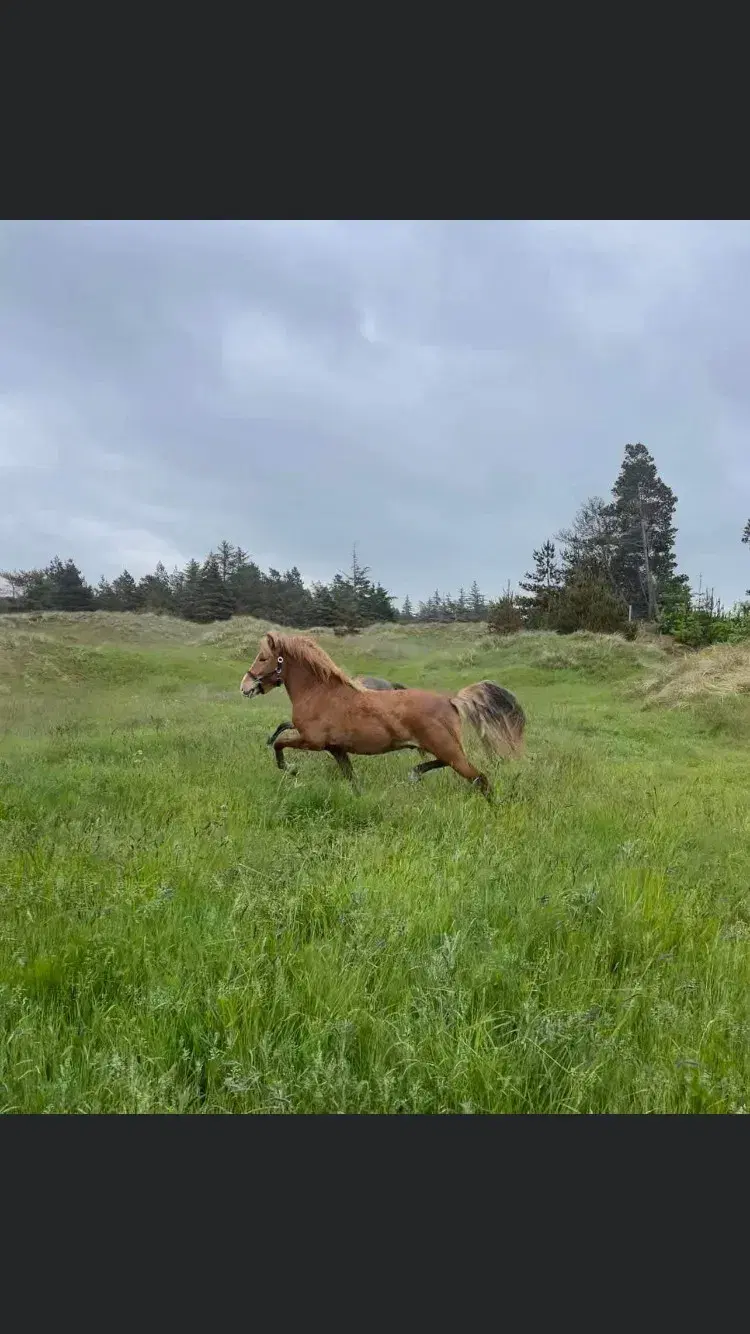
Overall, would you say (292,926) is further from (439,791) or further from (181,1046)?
(439,791)

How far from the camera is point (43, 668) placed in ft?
17.5

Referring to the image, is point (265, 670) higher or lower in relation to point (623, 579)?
lower

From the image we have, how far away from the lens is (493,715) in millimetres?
5223

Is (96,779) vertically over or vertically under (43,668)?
under

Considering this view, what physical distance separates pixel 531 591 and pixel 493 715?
4.24 feet

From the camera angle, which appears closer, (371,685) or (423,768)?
(423,768)

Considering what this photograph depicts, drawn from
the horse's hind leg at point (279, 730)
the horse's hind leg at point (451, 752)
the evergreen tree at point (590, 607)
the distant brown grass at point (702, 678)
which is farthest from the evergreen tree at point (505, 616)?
the horse's hind leg at point (279, 730)

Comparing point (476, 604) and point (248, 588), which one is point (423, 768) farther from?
point (248, 588)

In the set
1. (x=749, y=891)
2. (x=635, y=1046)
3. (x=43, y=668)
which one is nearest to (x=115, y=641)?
(x=43, y=668)

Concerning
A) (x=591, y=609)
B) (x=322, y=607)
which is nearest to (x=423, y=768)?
(x=322, y=607)

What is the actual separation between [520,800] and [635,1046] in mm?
2553

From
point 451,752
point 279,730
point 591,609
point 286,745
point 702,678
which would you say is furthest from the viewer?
point 591,609

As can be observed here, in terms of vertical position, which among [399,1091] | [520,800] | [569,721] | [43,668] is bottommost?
[399,1091]

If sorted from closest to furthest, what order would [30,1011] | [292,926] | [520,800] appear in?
[30,1011] → [292,926] → [520,800]
